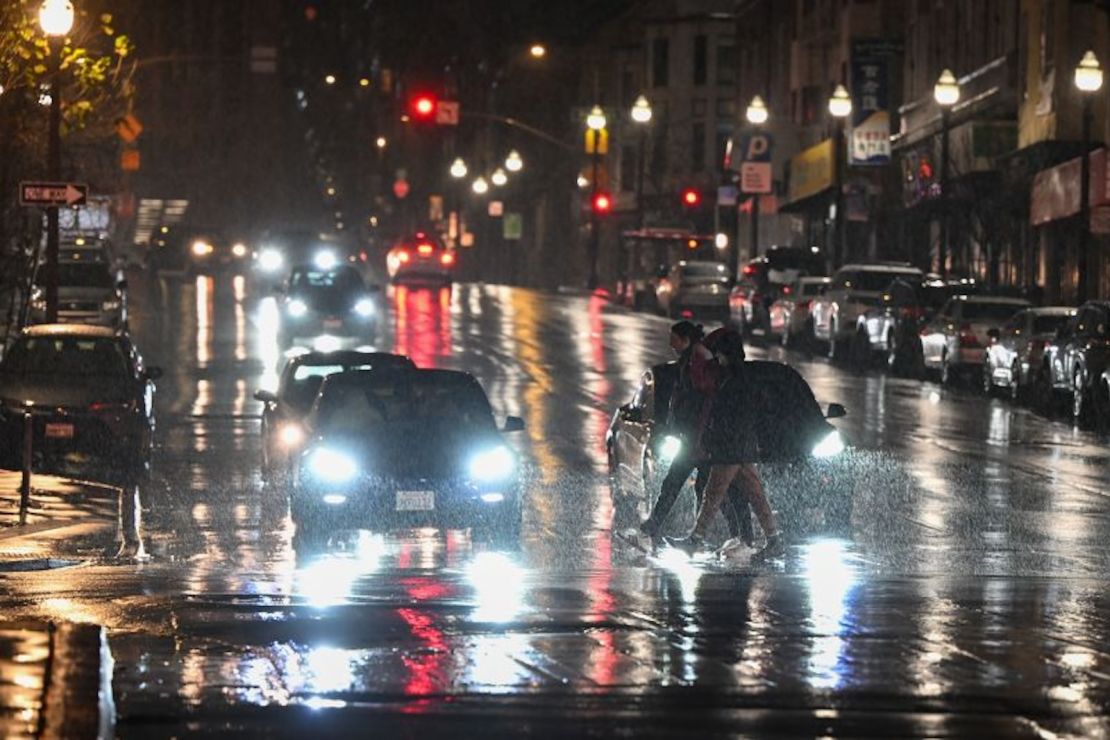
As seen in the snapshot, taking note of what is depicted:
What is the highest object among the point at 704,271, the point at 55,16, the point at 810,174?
the point at 810,174

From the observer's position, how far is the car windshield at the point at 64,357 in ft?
83.0

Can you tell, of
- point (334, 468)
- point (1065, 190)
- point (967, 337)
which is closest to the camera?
point (334, 468)

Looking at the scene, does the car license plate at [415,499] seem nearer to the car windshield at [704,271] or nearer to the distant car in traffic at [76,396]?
the distant car in traffic at [76,396]

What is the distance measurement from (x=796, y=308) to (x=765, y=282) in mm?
5188

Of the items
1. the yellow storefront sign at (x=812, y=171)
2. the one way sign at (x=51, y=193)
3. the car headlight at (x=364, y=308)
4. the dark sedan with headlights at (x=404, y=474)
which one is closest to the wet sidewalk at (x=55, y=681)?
the dark sedan with headlights at (x=404, y=474)

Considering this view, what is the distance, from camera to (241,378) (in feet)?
133

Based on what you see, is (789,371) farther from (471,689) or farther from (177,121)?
(177,121)

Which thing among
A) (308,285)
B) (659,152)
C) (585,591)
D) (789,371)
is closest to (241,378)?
(308,285)

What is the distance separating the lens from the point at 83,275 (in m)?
48.0

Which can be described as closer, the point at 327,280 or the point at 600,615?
the point at 600,615

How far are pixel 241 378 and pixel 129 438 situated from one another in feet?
51.3

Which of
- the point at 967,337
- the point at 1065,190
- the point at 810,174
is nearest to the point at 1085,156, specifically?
the point at 967,337

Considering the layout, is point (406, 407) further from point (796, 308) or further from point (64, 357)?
point (796, 308)

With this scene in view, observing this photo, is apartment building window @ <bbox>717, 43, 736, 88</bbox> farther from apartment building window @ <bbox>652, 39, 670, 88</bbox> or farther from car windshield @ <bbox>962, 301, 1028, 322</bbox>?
car windshield @ <bbox>962, 301, 1028, 322</bbox>
